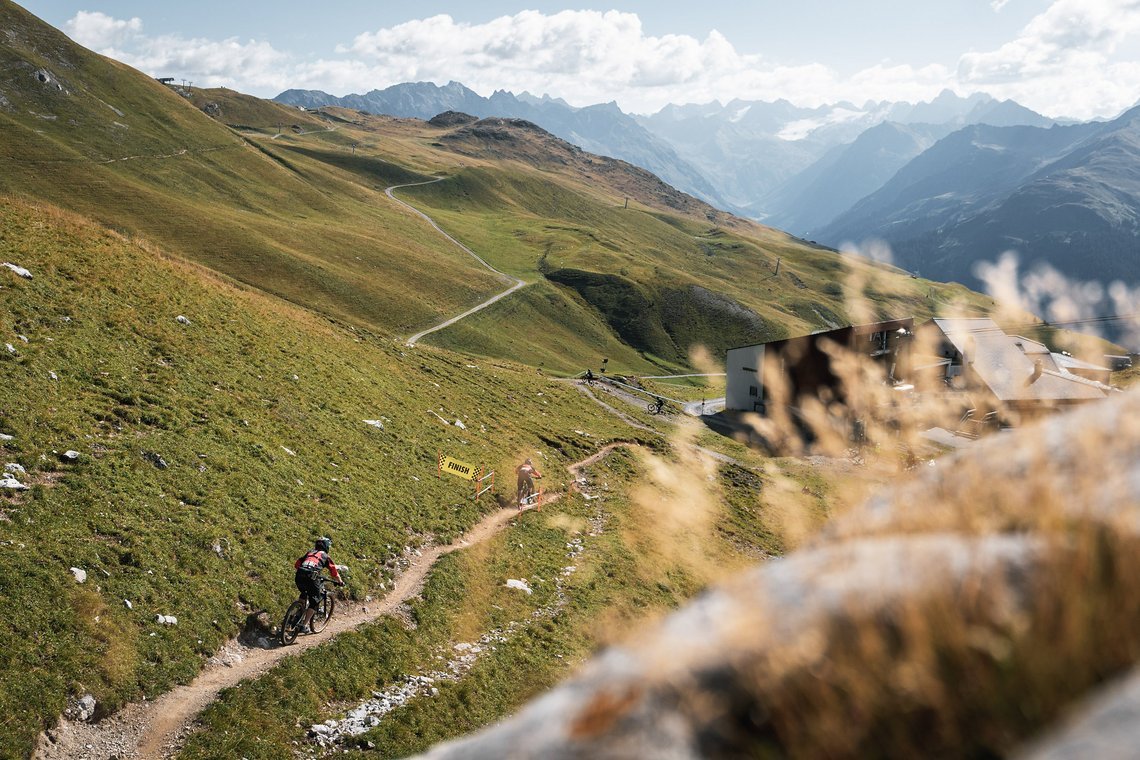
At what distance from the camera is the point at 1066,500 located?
3396 mm

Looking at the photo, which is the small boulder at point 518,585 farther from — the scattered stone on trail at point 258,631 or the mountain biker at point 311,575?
the scattered stone on trail at point 258,631

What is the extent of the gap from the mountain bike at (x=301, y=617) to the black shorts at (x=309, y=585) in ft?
0.45

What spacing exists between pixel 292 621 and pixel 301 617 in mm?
287

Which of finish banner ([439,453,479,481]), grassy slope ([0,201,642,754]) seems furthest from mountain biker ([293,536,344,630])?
finish banner ([439,453,479,481])

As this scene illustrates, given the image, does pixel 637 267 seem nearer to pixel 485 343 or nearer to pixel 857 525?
pixel 485 343

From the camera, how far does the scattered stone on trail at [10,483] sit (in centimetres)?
1903

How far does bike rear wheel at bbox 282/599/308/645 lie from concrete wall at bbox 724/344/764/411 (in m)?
69.9

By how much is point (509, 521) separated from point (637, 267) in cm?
15379

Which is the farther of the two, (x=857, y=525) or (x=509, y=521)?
(x=509, y=521)

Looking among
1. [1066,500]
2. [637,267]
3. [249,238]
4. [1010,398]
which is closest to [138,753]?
[1066,500]

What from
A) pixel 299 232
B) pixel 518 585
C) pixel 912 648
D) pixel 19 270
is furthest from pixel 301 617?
pixel 299 232

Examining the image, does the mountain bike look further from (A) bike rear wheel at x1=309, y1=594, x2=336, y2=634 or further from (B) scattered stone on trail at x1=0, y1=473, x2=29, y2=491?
(B) scattered stone on trail at x1=0, y1=473, x2=29, y2=491

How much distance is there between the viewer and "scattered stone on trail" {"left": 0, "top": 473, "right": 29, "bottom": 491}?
749 inches

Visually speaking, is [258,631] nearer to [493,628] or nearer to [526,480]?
[493,628]
